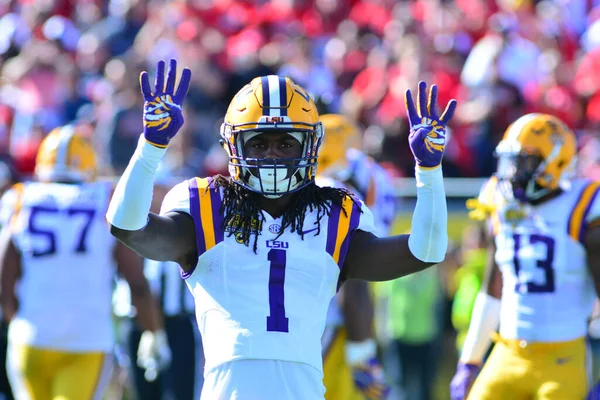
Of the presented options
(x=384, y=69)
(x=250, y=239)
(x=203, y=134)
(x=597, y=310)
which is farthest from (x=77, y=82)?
(x=250, y=239)

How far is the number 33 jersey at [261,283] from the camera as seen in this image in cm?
335

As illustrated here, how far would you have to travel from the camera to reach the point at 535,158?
16.9ft

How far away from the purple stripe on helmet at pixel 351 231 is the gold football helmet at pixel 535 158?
5.66ft

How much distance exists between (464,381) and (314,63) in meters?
5.58

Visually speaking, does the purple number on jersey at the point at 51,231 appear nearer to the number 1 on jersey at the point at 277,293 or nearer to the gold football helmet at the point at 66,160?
the gold football helmet at the point at 66,160

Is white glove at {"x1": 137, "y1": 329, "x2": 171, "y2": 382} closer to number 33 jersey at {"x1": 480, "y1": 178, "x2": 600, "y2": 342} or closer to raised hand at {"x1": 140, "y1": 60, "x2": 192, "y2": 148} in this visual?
number 33 jersey at {"x1": 480, "y1": 178, "x2": 600, "y2": 342}

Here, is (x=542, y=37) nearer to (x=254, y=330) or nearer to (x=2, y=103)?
(x=2, y=103)

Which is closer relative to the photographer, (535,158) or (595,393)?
(595,393)

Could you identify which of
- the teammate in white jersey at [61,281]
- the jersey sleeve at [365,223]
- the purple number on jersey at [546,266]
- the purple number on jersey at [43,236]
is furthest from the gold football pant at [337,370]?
the jersey sleeve at [365,223]

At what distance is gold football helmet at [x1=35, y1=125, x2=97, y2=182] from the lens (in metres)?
5.88

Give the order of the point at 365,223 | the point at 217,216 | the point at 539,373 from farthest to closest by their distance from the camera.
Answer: the point at 539,373, the point at 365,223, the point at 217,216

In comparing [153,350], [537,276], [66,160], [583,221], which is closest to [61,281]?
[66,160]

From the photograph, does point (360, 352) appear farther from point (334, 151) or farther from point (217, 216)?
point (217, 216)

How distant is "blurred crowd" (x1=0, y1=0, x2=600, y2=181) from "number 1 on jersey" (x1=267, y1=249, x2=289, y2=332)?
5225 millimetres
